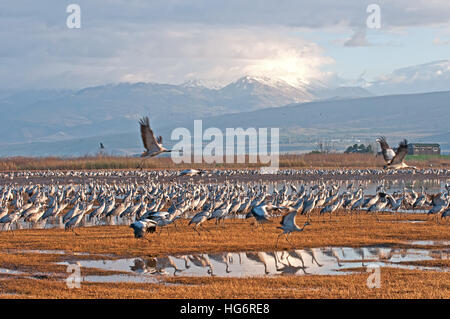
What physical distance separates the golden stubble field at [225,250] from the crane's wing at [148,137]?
2.62 m

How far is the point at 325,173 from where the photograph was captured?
5872 cm

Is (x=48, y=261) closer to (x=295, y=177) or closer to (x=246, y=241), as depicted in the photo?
(x=246, y=241)

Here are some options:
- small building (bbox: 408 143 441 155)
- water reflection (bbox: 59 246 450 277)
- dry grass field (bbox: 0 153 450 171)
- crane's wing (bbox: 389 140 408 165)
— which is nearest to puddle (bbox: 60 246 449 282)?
water reflection (bbox: 59 246 450 277)

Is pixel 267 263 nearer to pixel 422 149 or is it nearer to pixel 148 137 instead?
pixel 148 137

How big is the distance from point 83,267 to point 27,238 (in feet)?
18.3

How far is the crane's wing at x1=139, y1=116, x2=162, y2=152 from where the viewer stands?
2077cm

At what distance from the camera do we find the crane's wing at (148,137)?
20.8 metres

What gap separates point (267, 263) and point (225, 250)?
6.81 feet

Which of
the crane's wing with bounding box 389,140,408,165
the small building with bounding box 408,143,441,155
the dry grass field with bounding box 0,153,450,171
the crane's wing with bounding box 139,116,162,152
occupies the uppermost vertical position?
the small building with bounding box 408,143,441,155

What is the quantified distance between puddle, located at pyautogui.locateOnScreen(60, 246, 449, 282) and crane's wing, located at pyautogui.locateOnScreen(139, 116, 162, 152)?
4.56 meters

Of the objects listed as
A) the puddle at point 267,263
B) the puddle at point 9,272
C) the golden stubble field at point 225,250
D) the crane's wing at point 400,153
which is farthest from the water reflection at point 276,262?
the crane's wing at point 400,153

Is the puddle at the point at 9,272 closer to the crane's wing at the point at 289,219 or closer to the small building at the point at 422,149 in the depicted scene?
the crane's wing at the point at 289,219

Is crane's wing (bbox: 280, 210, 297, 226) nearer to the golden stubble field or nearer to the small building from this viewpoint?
the golden stubble field

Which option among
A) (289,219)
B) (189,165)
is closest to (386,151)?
(289,219)
